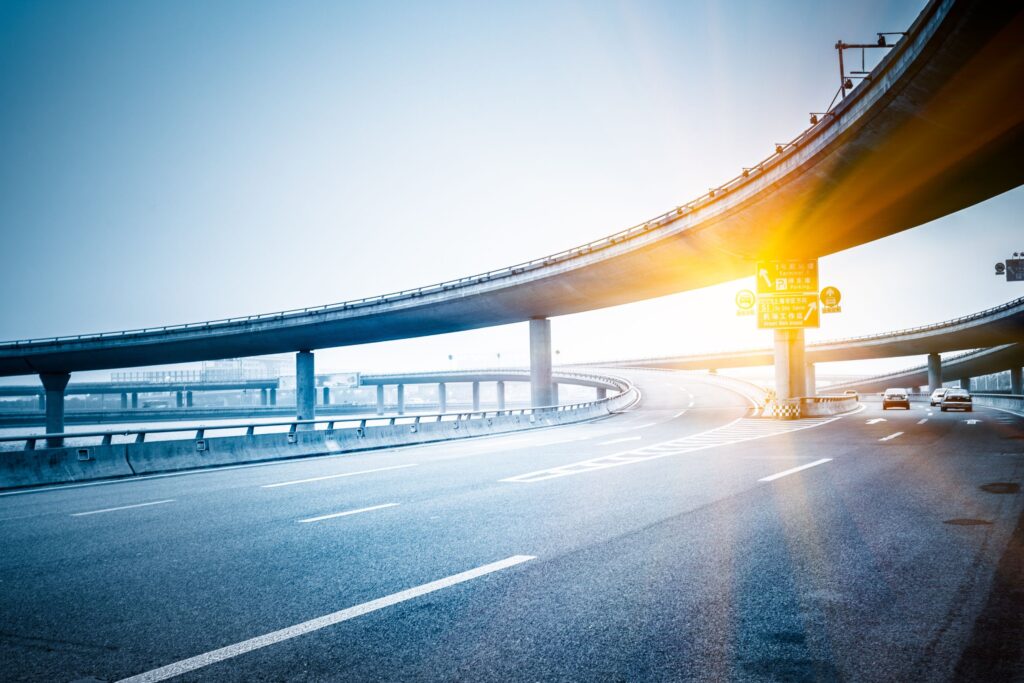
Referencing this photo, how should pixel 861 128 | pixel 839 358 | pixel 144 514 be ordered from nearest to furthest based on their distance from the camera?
1. pixel 144 514
2. pixel 861 128
3. pixel 839 358

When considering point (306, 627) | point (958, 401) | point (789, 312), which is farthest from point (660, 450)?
point (958, 401)

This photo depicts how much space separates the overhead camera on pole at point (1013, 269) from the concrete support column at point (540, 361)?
30.4 m

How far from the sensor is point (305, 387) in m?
70.6

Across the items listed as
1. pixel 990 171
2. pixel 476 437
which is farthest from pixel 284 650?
pixel 990 171

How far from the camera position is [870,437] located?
891 inches

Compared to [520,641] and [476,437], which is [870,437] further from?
[520,641]

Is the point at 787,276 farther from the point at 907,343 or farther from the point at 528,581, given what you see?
the point at 907,343

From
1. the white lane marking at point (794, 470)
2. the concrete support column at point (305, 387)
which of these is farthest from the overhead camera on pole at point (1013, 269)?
the concrete support column at point (305, 387)

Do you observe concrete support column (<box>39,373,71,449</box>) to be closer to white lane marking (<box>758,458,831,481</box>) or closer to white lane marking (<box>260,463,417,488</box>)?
white lane marking (<box>260,463,417,488</box>)

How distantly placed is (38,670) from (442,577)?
295 cm

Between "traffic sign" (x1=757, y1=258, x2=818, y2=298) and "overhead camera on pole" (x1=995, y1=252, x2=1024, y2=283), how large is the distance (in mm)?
10106

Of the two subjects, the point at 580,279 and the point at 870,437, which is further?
the point at 580,279

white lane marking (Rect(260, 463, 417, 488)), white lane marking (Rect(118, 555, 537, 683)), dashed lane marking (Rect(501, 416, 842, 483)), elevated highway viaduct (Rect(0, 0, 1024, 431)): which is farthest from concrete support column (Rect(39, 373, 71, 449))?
white lane marking (Rect(118, 555, 537, 683))

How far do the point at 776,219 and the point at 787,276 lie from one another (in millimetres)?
3739
